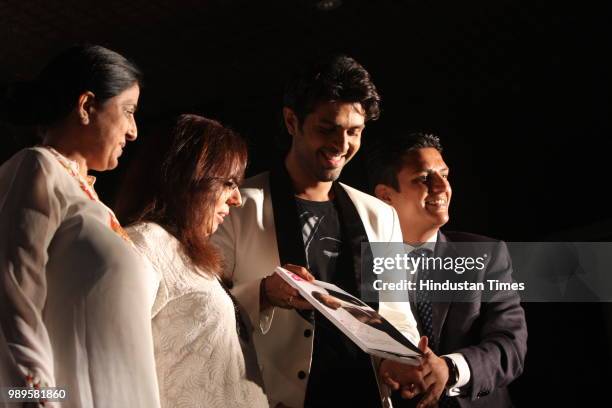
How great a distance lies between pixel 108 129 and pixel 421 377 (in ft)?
3.31

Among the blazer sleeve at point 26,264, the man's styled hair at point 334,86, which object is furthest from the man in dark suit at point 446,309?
the blazer sleeve at point 26,264

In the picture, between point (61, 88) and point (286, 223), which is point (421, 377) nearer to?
point (286, 223)

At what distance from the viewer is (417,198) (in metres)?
2.48

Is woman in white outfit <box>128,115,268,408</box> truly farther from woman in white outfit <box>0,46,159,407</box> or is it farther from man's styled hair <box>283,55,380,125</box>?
man's styled hair <box>283,55,380,125</box>

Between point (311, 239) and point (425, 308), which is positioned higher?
point (311, 239)

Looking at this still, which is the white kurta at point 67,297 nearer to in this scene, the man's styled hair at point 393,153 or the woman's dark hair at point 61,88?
the woman's dark hair at point 61,88

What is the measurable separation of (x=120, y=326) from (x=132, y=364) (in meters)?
0.07

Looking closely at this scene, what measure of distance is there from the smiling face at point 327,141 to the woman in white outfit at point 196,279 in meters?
0.44

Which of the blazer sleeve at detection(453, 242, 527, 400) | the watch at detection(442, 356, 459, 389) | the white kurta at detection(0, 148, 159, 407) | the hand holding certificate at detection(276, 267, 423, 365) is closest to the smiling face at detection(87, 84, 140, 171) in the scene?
the white kurta at detection(0, 148, 159, 407)

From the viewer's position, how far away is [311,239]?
1.92 metres

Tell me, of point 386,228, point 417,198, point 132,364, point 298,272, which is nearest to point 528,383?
point 417,198

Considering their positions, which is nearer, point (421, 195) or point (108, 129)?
point (108, 129)

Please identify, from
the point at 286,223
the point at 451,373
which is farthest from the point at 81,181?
the point at 451,373

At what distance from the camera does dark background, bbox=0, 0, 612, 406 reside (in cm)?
260
